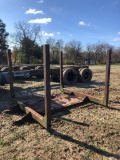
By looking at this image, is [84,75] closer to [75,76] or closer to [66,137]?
[75,76]

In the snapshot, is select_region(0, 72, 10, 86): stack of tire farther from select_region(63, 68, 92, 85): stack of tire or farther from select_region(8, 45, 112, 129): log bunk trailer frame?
select_region(63, 68, 92, 85): stack of tire

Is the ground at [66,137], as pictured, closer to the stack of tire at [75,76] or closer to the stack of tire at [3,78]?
the stack of tire at [3,78]

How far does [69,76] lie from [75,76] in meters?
0.29

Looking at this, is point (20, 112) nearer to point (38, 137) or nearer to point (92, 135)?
point (38, 137)

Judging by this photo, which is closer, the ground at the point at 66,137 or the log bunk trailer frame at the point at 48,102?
the ground at the point at 66,137

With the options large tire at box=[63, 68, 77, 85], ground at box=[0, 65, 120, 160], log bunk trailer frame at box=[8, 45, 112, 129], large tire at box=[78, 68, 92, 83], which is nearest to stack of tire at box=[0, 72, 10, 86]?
log bunk trailer frame at box=[8, 45, 112, 129]

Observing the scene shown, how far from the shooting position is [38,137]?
10.4 feet

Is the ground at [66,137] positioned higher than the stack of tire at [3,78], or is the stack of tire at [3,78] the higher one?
the stack of tire at [3,78]

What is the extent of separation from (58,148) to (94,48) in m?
50.5

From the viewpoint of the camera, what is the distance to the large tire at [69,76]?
8.40 meters

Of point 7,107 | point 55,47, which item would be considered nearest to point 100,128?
point 7,107

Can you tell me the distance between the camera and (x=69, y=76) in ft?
29.1

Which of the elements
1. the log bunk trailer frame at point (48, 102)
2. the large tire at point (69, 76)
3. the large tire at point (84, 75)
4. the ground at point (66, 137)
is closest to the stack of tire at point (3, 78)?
the log bunk trailer frame at point (48, 102)

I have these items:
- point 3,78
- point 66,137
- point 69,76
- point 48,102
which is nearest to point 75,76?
point 69,76
